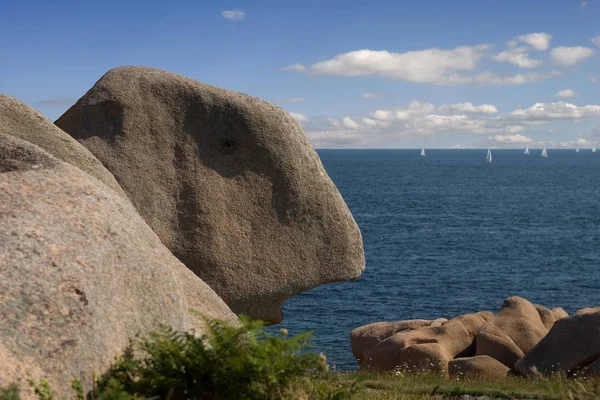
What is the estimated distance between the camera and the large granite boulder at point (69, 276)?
6.05 metres

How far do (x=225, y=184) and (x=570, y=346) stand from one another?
9075mm

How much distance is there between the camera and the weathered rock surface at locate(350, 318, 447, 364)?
25.1m

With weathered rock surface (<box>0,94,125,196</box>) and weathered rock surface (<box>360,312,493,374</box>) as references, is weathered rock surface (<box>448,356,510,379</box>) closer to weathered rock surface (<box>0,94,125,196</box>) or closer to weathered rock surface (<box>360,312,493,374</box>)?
weathered rock surface (<box>360,312,493,374</box>)

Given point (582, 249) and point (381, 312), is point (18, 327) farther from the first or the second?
point (582, 249)

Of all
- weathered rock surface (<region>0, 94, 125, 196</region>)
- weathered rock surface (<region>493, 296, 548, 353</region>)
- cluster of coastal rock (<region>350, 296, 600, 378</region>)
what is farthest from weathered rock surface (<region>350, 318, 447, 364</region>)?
weathered rock surface (<region>0, 94, 125, 196</region>)

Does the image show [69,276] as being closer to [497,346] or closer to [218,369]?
[218,369]

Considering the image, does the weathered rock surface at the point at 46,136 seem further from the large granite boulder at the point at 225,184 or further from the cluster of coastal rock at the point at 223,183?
the large granite boulder at the point at 225,184

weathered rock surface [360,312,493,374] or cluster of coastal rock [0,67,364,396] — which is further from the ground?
cluster of coastal rock [0,67,364,396]

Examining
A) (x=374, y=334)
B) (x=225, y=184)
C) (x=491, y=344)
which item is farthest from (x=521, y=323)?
(x=225, y=184)

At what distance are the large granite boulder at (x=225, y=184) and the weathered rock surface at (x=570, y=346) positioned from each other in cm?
646

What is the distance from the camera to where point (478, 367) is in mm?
19922

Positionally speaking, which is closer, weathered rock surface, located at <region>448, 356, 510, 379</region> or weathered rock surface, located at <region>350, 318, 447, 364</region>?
weathered rock surface, located at <region>448, 356, 510, 379</region>

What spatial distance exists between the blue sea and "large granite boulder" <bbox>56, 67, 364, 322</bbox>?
18274 millimetres

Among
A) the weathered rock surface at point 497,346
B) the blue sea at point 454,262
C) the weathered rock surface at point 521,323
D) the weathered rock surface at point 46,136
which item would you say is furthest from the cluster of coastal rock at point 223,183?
the blue sea at point 454,262
